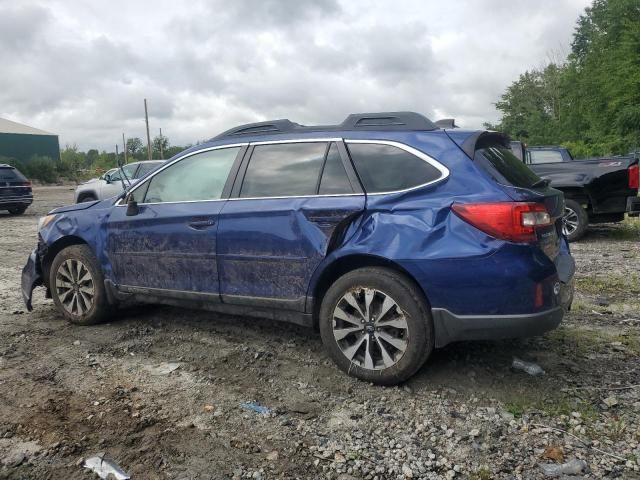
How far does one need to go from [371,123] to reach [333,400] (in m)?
1.92

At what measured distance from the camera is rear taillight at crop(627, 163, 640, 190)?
8.80 meters

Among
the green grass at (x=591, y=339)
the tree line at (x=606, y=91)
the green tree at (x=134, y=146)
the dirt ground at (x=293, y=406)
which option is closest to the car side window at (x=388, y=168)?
the dirt ground at (x=293, y=406)

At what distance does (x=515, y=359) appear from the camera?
393 cm

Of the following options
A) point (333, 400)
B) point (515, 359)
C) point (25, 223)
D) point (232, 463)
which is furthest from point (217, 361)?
point (25, 223)

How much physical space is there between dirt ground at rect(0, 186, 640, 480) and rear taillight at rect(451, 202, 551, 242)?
1.04 m

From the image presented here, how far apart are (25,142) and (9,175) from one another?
45.6m

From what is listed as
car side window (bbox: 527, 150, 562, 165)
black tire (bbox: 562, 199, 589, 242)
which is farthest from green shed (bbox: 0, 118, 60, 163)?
black tire (bbox: 562, 199, 589, 242)

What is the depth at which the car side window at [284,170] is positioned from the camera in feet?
12.9

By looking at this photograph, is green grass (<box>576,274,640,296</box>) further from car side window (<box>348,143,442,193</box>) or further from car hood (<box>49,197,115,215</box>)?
car hood (<box>49,197,115,215</box>)

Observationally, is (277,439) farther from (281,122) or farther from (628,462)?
(281,122)

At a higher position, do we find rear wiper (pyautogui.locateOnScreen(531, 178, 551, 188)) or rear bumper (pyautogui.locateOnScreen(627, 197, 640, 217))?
rear wiper (pyautogui.locateOnScreen(531, 178, 551, 188))

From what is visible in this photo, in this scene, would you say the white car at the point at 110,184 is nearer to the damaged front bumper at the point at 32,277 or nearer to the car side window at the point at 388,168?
the damaged front bumper at the point at 32,277

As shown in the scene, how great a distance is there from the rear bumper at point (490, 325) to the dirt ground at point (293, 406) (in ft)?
1.40

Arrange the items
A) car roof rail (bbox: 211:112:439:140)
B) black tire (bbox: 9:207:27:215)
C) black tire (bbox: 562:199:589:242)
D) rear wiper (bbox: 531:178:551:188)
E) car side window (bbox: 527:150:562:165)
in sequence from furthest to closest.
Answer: black tire (bbox: 9:207:27:215)
car side window (bbox: 527:150:562:165)
black tire (bbox: 562:199:589:242)
car roof rail (bbox: 211:112:439:140)
rear wiper (bbox: 531:178:551:188)
